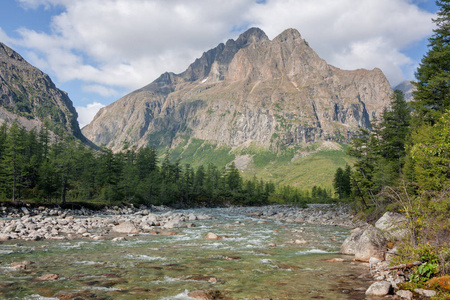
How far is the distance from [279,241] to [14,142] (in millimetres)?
50544

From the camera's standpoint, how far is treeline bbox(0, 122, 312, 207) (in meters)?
51.3

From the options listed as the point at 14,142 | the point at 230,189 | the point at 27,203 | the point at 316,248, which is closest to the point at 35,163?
the point at 14,142

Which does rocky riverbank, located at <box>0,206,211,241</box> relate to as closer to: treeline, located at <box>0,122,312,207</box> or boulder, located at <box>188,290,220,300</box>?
treeline, located at <box>0,122,312,207</box>

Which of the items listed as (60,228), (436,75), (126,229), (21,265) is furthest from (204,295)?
(436,75)

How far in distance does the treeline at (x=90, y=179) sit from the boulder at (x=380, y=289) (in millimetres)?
52581

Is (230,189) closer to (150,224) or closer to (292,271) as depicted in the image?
(150,224)

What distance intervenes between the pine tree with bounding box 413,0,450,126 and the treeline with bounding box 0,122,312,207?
60.5m

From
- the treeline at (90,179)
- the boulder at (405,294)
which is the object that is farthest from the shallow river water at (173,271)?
the treeline at (90,179)

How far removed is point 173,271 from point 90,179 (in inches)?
2471

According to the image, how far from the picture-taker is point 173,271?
14.0 meters

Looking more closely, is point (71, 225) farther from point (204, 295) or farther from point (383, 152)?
point (383, 152)

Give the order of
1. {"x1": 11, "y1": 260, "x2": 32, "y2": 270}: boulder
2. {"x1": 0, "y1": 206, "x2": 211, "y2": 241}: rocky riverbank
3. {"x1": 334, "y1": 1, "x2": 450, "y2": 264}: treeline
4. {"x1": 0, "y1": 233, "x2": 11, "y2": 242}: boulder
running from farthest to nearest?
{"x1": 0, "y1": 206, "x2": 211, "y2": 241}: rocky riverbank < {"x1": 0, "y1": 233, "x2": 11, "y2": 242}: boulder < {"x1": 11, "y1": 260, "x2": 32, "y2": 270}: boulder < {"x1": 334, "y1": 1, "x2": 450, "y2": 264}: treeline

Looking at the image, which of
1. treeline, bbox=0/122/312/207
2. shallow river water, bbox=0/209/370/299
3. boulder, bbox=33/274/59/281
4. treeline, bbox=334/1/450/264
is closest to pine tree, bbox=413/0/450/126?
treeline, bbox=334/1/450/264

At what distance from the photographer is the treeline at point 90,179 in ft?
168
